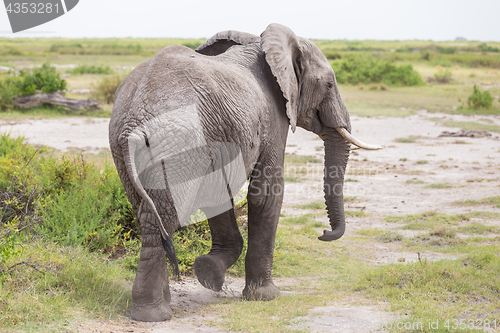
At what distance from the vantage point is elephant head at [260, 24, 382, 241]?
4.58 meters

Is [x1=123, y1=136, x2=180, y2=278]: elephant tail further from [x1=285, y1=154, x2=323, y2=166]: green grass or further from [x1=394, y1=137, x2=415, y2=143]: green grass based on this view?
[x1=394, y1=137, x2=415, y2=143]: green grass

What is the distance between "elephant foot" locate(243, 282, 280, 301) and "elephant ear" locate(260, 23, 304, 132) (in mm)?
1406

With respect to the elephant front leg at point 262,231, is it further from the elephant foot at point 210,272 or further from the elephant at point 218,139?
the elephant foot at point 210,272

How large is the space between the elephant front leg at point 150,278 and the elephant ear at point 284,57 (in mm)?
1619

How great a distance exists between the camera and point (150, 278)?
12.2 ft

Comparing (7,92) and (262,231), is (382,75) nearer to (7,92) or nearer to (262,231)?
(7,92)

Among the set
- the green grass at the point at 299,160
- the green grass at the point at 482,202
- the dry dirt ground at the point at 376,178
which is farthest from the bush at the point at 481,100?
the green grass at the point at 482,202

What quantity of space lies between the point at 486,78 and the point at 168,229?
1270 inches

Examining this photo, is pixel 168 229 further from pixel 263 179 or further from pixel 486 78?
pixel 486 78

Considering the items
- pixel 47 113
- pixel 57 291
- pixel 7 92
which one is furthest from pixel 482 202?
pixel 7 92

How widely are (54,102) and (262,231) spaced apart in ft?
44.0

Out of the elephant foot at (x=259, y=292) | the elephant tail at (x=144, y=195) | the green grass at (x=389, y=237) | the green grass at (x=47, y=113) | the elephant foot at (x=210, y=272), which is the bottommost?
the green grass at (x=389, y=237)

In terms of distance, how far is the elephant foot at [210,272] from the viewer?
15.4 feet

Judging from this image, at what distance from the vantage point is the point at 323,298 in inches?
185
